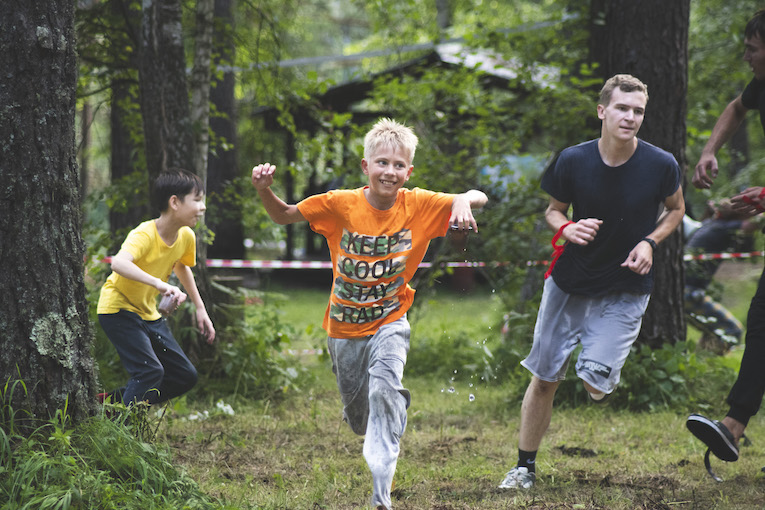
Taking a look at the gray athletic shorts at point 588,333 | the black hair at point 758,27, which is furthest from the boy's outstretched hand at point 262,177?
the black hair at point 758,27

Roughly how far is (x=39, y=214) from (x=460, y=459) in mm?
2967

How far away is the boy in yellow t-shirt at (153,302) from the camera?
178 inches

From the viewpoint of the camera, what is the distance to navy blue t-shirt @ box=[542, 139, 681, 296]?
4109 millimetres

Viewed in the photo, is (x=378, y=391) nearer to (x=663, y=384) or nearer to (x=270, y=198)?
(x=270, y=198)

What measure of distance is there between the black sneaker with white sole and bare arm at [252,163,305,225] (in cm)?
235

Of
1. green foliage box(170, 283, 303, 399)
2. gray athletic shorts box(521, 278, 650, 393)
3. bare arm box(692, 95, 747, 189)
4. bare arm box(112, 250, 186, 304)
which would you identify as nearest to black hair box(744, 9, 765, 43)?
bare arm box(692, 95, 747, 189)

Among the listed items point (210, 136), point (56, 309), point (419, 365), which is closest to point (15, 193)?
point (56, 309)

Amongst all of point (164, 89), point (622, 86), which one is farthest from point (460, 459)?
point (164, 89)

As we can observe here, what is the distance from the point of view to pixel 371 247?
3.96 m

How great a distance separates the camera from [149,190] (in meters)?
6.38

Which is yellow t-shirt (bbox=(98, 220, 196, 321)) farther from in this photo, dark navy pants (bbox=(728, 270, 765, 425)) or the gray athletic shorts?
dark navy pants (bbox=(728, 270, 765, 425))

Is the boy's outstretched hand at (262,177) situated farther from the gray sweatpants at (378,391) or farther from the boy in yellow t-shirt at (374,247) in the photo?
the gray sweatpants at (378,391)

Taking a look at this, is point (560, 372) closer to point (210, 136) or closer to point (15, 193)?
point (15, 193)

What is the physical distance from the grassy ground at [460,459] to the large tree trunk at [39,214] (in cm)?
103
